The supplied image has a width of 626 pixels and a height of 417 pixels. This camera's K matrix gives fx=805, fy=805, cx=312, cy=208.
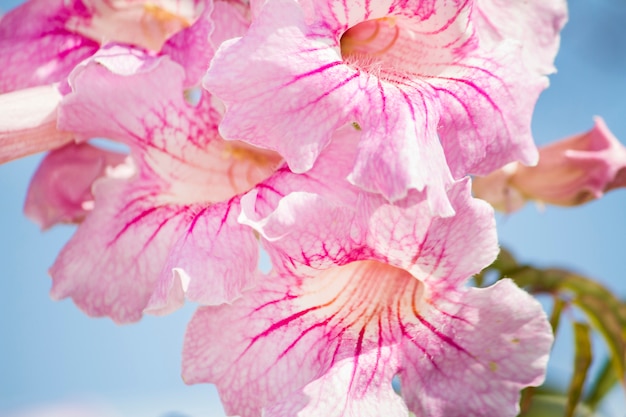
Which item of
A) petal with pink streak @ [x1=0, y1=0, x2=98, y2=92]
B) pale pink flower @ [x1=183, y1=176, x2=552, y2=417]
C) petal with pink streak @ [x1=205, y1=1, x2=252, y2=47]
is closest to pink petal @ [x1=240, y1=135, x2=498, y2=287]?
pale pink flower @ [x1=183, y1=176, x2=552, y2=417]

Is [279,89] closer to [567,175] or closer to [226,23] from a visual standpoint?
[226,23]

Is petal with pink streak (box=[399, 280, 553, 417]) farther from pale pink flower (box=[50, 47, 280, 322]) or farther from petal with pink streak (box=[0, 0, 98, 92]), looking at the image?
petal with pink streak (box=[0, 0, 98, 92])

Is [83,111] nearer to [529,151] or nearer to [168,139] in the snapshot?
[168,139]

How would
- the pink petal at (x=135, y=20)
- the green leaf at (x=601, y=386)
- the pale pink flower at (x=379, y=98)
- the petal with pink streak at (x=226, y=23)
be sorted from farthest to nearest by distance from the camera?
the green leaf at (x=601, y=386)
the pink petal at (x=135, y=20)
the petal with pink streak at (x=226, y=23)
the pale pink flower at (x=379, y=98)

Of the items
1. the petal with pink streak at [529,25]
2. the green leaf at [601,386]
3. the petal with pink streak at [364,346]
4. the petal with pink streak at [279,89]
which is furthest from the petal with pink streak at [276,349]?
the green leaf at [601,386]

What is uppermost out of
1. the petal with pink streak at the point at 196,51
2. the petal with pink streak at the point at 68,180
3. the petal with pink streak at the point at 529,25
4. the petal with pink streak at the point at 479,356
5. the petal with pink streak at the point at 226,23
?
the petal with pink streak at the point at 529,25

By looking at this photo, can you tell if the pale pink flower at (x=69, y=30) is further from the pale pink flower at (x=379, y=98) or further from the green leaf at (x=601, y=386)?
the green leaf at (x=601, y=386)

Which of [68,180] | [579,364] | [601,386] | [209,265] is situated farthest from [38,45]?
[601,386]
